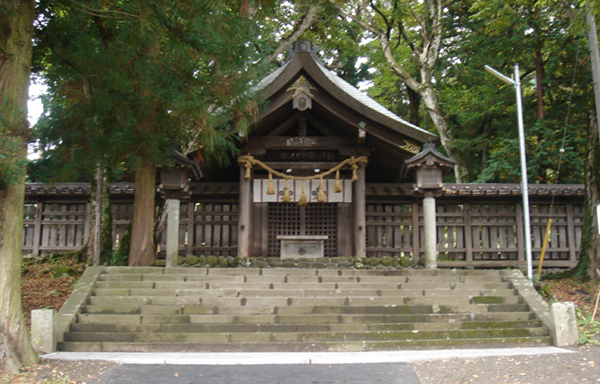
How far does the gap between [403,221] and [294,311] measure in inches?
246

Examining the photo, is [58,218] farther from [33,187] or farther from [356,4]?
[356,4]

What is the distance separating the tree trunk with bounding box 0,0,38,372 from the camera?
18.7 feet

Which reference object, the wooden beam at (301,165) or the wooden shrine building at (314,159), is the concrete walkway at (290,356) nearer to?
the wooden shrine building at (314,159)

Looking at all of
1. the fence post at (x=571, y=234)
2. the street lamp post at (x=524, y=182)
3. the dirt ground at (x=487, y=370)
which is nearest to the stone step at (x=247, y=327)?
the dirt ground at (x=487, y=370)

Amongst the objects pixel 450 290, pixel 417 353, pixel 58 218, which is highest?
pixel 58 218

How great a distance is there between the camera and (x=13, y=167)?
5672 millimetres

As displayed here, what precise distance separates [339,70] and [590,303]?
1790 cm

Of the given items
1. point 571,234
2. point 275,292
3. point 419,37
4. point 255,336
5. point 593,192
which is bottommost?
point 255,336

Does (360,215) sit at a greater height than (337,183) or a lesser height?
lesser

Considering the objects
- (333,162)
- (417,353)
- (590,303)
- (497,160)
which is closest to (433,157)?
(333,162)

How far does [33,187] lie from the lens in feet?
43.2

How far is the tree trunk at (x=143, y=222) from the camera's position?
1010cm

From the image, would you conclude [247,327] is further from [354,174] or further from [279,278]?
[354,174]

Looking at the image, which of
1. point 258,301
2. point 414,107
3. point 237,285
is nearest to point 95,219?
point 237,285
